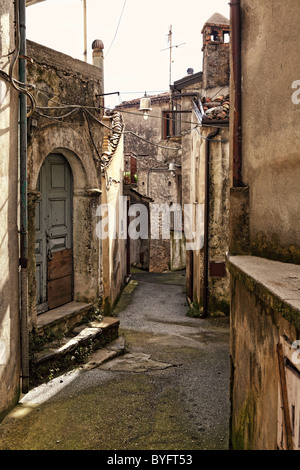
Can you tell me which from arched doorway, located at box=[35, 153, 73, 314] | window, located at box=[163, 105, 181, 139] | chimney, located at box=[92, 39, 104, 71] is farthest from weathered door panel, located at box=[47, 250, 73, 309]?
window, located at box=[163, 105, 181, 139]

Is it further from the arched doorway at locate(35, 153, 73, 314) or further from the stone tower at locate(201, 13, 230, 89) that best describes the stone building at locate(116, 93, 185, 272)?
the arched doorway at locate(35, 153, 73, 314)

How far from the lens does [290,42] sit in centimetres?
342

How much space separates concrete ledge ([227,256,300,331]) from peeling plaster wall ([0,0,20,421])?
8.05 ft

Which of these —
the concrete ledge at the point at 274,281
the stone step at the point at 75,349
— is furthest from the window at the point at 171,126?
the concrete ledge at the point at 274,281

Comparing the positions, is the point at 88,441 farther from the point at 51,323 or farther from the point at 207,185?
the point at 207,185

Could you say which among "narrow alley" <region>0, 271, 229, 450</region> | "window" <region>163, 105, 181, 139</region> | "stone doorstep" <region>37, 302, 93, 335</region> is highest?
"window" <region>163, 105, 181, 139</region>

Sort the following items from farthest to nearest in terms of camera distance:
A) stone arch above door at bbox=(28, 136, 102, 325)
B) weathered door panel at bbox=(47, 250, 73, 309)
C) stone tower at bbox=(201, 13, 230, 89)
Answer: stone tower at bbox=(201, 13, 230, 89) < stone arch above door at bbox=(28, 136, 102, 325) < weathered door panel at bbox=(47, 250, 73, 309)

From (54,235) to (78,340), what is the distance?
1.72 metres

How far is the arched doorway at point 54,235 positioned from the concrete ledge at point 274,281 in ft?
11.7

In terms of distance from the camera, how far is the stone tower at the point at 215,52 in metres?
13.0

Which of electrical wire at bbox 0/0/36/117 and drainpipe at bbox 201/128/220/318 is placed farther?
drainpipe at bbox 201/128/220/318

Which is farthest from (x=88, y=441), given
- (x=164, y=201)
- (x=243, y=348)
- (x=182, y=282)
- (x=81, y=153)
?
(x=164, y=201)

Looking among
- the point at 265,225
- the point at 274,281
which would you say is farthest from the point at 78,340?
the point at 274,281

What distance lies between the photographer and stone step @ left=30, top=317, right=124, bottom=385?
552cm
